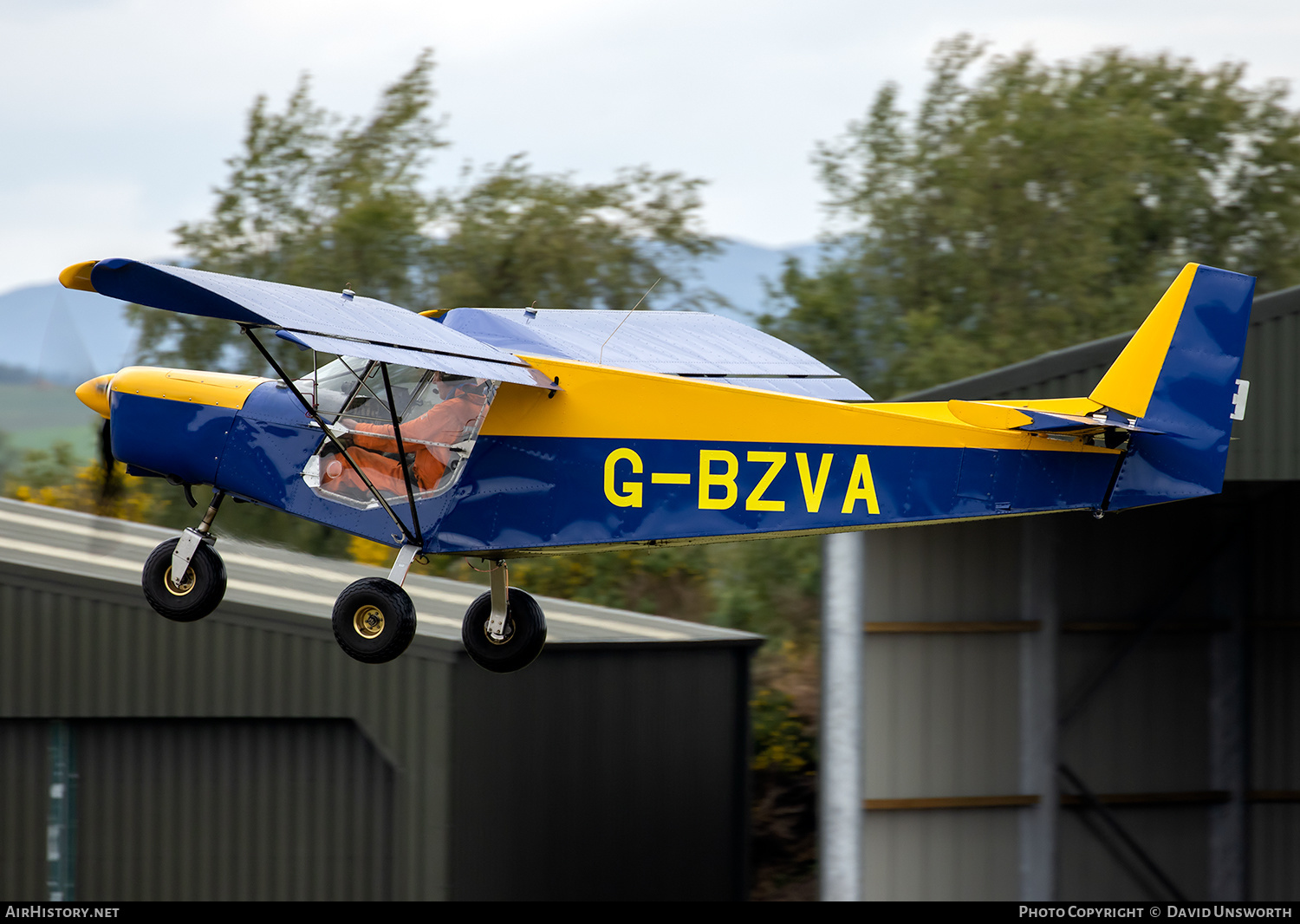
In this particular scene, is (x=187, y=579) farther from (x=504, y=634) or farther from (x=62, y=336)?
(x=504, y=634)

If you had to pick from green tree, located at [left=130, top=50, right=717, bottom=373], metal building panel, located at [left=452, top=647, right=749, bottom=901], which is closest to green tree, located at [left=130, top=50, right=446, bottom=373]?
green tree, located at [left=130, top=50, right=717, bottom=373]

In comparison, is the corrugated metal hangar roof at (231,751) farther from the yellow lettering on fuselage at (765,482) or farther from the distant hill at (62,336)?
the yellow lettering on fuselage at (765,482)

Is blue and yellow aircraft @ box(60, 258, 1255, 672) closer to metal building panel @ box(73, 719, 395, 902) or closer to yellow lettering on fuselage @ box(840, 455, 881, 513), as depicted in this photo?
yellow lettering on fuselage @ box(840, 455, 881, 513)

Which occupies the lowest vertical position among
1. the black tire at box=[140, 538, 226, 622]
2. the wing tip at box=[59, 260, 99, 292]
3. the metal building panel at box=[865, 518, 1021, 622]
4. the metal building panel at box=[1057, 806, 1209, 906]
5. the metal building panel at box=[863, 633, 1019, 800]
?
the metal building panel at box=[1057, 806, 1209, 906]

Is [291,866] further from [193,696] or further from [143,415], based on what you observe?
[143,415]

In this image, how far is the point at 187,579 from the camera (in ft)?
31.7

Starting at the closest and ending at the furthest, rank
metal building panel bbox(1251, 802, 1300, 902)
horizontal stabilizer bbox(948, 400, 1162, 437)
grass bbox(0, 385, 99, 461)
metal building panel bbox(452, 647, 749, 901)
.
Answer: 1. horizontal stabilizer bbox(948, 400, 1162, 437)
2. grass bbox(0, 385, 99, 461)
3. metal building panel bbox(452, 647, 749, 901)
4. metal building panel bbox(1251, 802, 1300, 902)

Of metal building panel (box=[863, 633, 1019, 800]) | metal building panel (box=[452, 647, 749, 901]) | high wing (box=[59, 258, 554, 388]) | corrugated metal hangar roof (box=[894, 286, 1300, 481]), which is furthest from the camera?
metal building panel (box=[452, 647, 749, 901])

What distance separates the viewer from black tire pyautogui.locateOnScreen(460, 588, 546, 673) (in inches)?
391

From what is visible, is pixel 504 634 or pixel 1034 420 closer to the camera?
pixel 1034 420

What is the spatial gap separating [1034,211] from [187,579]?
74.2 ft

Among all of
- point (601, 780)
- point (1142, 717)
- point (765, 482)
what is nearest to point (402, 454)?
point (765, 482)

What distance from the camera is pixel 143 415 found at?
9.84 m

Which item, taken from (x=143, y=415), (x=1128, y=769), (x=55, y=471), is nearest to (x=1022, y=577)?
(x=1128, y=769)
